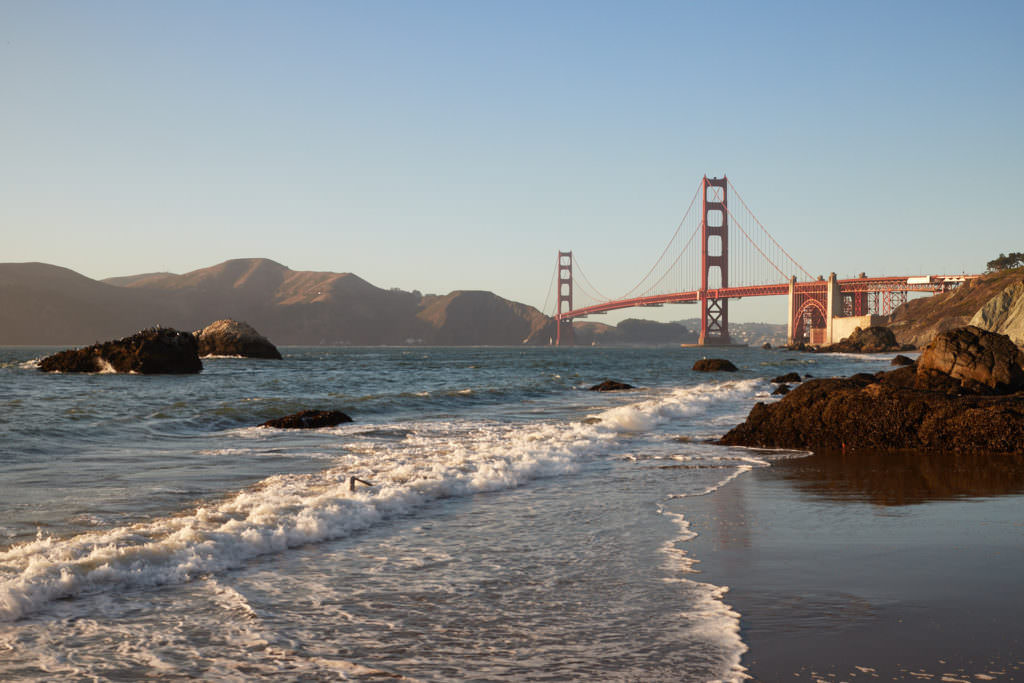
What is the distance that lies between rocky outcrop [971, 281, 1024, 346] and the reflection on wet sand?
21.2 metres

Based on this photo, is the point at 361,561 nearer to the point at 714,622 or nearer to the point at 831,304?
the point at 714,622

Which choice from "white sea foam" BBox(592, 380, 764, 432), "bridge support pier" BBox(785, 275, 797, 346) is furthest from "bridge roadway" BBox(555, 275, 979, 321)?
"white sea foam" BBox(592, 380, 764, 432)

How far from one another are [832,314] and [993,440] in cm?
8859

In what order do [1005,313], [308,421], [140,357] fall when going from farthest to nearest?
[140,357] → [1005,313] → [308,421]

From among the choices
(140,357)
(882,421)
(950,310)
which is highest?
(950,310)

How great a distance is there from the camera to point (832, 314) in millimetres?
92750

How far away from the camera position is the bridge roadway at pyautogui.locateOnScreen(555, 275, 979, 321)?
278ft

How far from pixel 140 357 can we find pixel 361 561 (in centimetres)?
3425

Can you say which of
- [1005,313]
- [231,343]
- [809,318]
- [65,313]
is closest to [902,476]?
[1005,313]

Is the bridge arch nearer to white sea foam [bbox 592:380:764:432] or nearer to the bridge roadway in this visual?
the bridge roadway

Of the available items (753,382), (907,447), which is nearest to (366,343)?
(753,382)

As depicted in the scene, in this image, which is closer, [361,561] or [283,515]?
[361,561]

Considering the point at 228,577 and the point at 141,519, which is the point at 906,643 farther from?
the point at 141,519

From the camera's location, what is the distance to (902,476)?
8.30 metres
